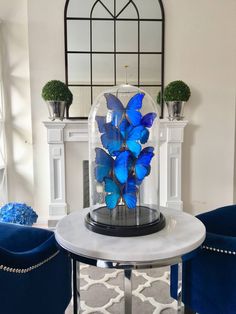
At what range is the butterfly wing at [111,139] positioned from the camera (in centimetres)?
119

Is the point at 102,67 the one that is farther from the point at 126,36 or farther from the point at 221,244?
the point at 221,244

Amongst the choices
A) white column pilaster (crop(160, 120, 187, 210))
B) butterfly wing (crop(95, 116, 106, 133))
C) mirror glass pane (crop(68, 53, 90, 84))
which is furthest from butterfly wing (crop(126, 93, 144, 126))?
mirror glass pane (crop(68, 53, 90, 84))

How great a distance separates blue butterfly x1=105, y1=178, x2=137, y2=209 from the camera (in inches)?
46.5

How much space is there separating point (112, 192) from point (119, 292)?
114cm

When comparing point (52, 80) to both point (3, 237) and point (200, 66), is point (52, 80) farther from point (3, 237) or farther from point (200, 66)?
point (3, 237)

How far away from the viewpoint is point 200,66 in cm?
323

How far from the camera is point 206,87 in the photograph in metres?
3.26

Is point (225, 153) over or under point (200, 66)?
under

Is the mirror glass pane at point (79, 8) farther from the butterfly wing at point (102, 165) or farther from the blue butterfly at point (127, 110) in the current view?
the butterfly wing at point (102, 165)

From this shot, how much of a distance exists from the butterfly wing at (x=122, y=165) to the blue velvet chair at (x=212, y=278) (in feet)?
1.52

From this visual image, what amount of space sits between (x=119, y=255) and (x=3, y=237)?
0.78m

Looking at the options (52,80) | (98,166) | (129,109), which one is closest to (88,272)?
(98,166)

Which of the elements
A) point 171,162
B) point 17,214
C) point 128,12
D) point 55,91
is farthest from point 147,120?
point 128,12

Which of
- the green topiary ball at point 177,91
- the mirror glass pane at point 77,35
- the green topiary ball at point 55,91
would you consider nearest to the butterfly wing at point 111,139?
the green topiary ball at point 55,91
